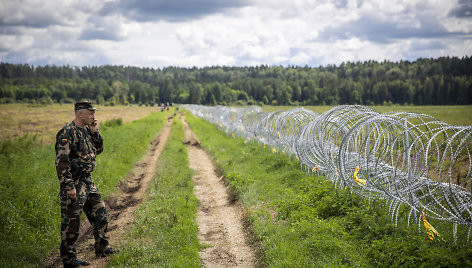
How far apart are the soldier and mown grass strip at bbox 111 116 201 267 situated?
0.64 meters

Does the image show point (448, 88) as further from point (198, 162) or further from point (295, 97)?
point (295, 97)

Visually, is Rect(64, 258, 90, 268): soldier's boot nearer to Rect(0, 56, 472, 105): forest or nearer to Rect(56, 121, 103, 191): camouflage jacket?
Rect(56, 121, 103, 191): camouflage jacket

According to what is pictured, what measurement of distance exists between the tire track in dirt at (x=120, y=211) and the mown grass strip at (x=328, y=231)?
3080mm

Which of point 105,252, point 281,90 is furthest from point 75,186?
point 281,90

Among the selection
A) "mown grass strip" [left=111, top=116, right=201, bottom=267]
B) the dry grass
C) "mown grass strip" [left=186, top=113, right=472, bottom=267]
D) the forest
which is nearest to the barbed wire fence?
"mown grass strip" [left=186, top=113, right=472, bottom=267]

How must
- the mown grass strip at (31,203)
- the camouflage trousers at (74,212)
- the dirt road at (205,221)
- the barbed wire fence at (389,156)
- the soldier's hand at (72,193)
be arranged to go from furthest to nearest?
the dirt road at (205,221) → the mown grass strip at (31,203) → the barbed wire fence at (389,156) → the camouflage trousers at (74,212) → the soldier's hand at (72,193)

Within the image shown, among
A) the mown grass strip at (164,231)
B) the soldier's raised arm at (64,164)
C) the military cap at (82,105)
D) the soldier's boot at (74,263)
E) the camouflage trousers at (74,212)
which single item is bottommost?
the mown grass strip at (164,231)

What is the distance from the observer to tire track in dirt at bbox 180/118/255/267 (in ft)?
21.9

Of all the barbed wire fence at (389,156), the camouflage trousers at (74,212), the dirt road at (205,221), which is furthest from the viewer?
the dirt road at (205,221)

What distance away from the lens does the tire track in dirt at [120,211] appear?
20.8 feet

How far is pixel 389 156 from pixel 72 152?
26.6 ft

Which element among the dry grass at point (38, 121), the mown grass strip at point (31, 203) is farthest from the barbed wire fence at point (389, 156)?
the mown grass strip at point (31, 203)

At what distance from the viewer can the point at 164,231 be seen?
7.59m

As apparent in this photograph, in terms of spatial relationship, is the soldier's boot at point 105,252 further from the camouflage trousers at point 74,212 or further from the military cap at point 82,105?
the military cap at point 82,105
